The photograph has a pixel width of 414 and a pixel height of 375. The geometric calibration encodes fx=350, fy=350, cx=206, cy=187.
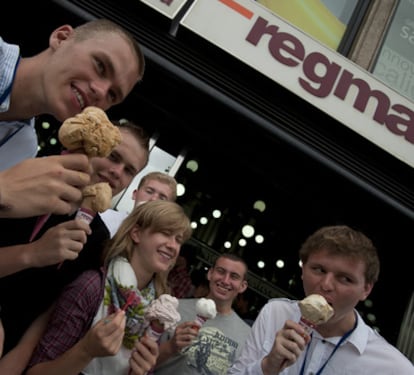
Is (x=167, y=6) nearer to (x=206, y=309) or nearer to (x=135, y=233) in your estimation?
(x=135, y=233)

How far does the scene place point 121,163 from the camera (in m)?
2.24

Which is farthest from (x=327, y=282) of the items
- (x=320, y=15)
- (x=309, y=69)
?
(x=320, y=15)

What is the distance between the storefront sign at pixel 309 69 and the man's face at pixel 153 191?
2527mm

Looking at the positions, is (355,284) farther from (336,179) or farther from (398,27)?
(398,27)

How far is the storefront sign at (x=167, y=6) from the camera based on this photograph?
15.5ft

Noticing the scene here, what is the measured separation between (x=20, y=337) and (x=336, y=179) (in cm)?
464

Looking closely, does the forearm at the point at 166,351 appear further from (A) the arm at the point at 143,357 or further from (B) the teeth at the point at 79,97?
(B) the teeth at the point at 79,97

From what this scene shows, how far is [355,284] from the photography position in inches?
83.1

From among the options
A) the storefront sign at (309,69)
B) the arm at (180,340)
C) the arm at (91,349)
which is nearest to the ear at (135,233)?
the arm at (180,340)

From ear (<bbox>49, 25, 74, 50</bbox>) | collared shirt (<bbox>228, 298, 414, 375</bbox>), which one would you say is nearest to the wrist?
collared shirt (<bbox>228, 298, 414, 375</bbox>)

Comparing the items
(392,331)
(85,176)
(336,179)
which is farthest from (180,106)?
(392,331)

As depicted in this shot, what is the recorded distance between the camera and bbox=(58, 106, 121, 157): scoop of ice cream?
1333mm

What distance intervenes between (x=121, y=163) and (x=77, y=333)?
102 centimetres

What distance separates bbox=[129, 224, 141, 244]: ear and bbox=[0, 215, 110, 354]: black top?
1.66ft
